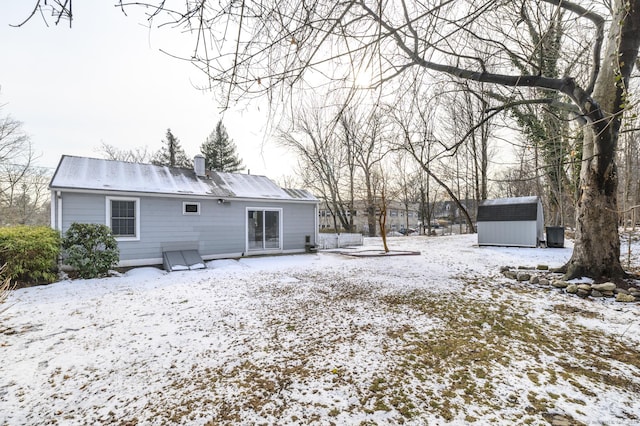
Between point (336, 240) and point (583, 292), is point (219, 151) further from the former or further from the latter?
point (583, 292)

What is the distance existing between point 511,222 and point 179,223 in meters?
12.5

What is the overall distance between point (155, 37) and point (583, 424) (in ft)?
12.6

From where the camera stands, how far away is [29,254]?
6125mm

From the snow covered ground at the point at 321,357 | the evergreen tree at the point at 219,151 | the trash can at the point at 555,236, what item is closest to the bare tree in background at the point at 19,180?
the evergreen tree at the point at 219,151

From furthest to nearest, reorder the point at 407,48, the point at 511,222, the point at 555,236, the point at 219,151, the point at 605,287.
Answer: the point at 219,151 → the point at 511,222 → the point at 555,236 → the point at 605,287 → the point at 407,48

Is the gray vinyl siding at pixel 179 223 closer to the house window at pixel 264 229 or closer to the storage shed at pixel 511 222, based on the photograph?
the house window at pixel 264 229

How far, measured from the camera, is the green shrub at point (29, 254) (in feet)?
19.4

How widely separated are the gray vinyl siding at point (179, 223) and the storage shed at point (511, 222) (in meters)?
8.28

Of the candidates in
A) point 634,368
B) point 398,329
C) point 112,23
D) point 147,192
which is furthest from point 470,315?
point 147,192

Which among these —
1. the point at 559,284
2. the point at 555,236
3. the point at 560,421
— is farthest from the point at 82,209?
the point at 555,236

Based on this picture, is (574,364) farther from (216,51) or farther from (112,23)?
(112,23)

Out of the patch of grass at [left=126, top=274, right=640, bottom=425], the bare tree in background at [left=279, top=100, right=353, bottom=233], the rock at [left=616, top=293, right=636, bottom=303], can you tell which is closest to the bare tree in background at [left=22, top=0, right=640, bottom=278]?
the rock at [left=616, top=293, right=636, bottom=303]

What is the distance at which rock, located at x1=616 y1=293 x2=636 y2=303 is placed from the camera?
4.31 metres

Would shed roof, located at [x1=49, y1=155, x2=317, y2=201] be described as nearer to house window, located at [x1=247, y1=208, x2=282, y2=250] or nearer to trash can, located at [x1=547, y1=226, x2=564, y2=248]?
house window, located at [x1=247, y1=208, x2=282, y2=250]
